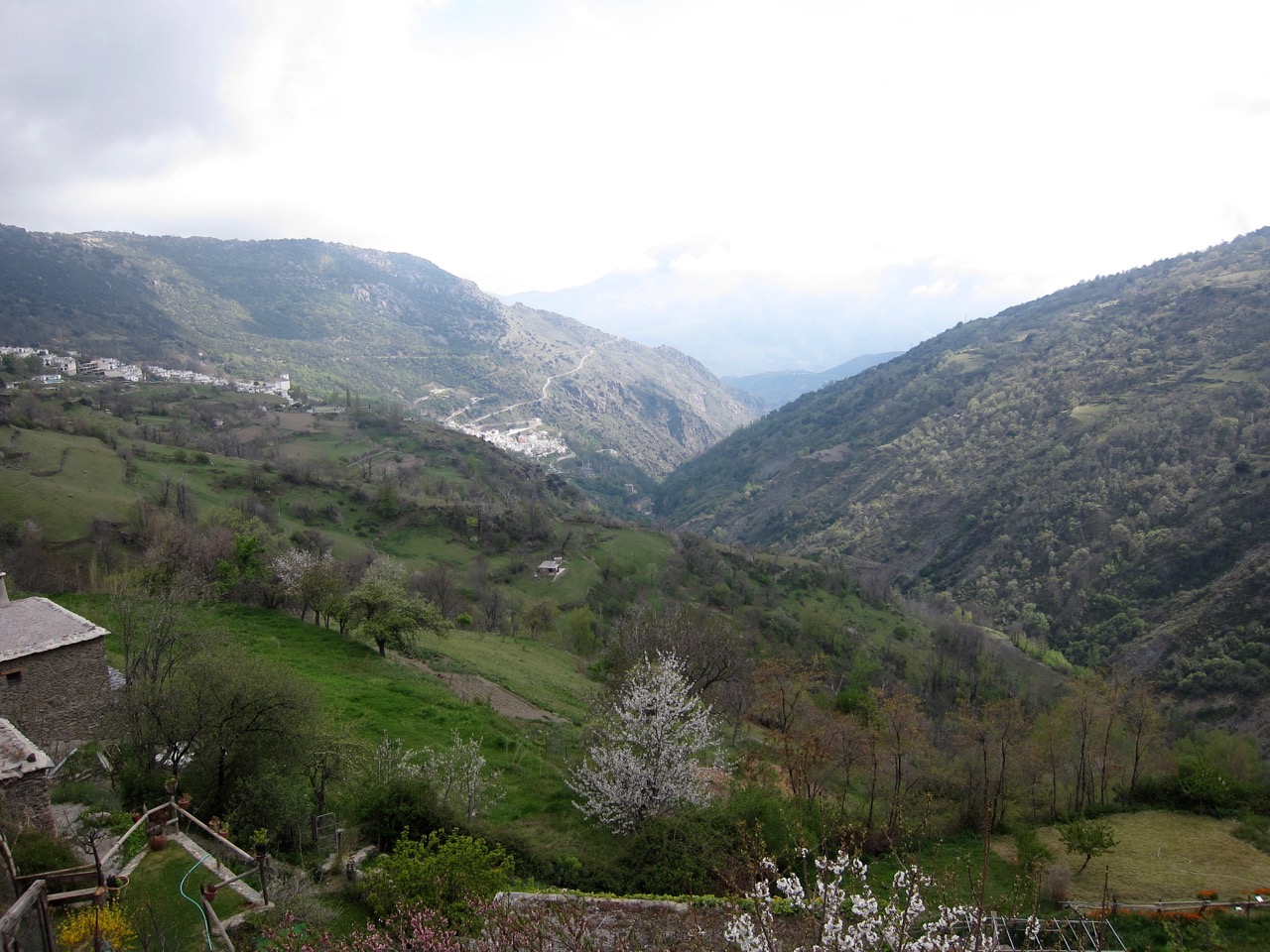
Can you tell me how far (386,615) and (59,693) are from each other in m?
14.1

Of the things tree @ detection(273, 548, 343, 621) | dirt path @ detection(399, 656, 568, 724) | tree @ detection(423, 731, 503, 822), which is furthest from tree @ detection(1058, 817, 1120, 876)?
tree @ detection(273, 548, 343, 621)

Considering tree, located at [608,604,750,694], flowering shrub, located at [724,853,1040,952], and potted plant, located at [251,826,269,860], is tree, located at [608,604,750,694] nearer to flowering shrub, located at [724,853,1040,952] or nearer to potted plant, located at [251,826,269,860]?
potted plant, located at [251,826,269,860]

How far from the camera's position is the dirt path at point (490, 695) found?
92.8 feet

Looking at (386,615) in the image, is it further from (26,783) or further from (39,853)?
(39,853)

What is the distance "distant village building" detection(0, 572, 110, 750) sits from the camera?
16.0 m

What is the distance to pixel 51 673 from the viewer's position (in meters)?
16.6

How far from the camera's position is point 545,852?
16.1 m

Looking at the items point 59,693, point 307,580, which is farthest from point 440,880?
point 307,580

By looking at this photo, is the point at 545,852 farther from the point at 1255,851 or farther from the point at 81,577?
the point at 81,577

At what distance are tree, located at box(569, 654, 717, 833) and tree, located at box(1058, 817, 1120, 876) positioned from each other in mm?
11199

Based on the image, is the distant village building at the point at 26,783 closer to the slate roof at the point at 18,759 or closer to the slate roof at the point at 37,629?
the slate roof at the point at 18,759

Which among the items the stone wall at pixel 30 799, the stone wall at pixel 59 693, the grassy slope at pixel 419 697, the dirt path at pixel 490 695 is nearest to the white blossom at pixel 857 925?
the grassy slope at pixel 419 697

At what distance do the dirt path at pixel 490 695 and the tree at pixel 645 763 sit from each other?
918 cm

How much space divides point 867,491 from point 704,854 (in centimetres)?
11590
